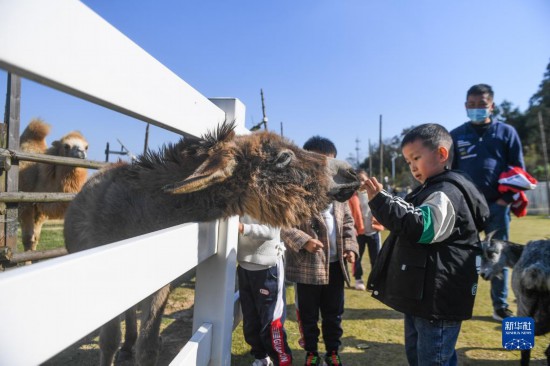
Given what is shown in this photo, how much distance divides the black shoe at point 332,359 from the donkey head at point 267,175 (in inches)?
68.9

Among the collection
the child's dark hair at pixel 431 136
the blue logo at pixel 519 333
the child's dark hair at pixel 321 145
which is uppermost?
the child's dark hair at pixel 321 145

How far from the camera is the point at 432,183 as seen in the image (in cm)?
253

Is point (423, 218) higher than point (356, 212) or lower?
higher

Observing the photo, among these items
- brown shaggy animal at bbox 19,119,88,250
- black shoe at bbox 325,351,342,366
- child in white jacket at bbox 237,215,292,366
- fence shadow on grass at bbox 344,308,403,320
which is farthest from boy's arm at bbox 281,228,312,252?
brown shaggy animal at bbox 19,119,88,250

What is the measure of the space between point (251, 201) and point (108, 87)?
146 centimetres

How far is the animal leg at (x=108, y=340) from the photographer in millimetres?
2619

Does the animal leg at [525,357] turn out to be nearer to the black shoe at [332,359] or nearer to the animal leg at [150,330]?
the black shoe at [332,359]

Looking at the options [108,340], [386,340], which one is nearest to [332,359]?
[386,340]

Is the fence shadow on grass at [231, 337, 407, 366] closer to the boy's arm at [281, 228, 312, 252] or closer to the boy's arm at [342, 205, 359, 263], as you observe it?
the boy's arm at [342, 205, 359, 263]

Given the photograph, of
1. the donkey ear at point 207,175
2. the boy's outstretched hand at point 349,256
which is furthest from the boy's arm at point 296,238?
the donkey ear at point 207,175

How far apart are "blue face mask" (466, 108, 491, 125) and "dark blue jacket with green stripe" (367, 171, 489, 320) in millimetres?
2537

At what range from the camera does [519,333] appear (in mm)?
3232

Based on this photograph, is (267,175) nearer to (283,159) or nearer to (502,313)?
(283,159)

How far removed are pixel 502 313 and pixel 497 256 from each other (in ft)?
3.22
